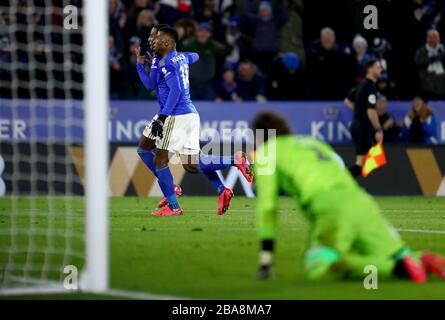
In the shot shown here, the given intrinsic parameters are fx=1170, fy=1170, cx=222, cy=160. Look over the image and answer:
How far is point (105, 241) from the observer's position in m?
8.35

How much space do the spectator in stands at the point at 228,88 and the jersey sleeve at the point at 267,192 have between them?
12.5m

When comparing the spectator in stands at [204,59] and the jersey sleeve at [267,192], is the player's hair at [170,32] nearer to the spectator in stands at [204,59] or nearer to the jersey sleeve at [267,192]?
the jersey sleeve at [267,192]

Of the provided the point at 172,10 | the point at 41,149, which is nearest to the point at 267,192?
the point at 41,149

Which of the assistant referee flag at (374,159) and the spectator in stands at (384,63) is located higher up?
the spectator in stands at (384,63)

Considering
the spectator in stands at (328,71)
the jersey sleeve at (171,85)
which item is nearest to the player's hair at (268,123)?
the jersey sleeve at (171,85)

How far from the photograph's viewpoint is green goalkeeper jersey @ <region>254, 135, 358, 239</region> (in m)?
8.20

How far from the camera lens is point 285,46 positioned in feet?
69.6

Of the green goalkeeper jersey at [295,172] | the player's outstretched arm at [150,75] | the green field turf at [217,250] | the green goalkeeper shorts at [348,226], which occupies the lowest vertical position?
the green field turf at [217,250]

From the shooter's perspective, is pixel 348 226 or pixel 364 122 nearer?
pixel 348 226

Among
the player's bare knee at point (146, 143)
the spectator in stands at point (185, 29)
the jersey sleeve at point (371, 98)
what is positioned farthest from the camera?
the spectator in stands at point (185, 29)

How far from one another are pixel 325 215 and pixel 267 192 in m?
0.44

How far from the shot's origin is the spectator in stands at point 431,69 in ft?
68.8

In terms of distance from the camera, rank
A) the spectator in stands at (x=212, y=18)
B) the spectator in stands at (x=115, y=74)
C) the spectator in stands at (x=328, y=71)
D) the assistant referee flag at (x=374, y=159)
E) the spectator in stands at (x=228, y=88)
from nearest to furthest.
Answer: the assistant referee flag at (x=374, y=159)
the spectator in stands at (x=115, y=74)
the spectator in stands at (x=328, y=71)
the spectator in stands at (x=228, y=88)
the spectator in stands at (x=212, y=18)

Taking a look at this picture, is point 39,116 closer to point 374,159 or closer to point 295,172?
point 374,159
